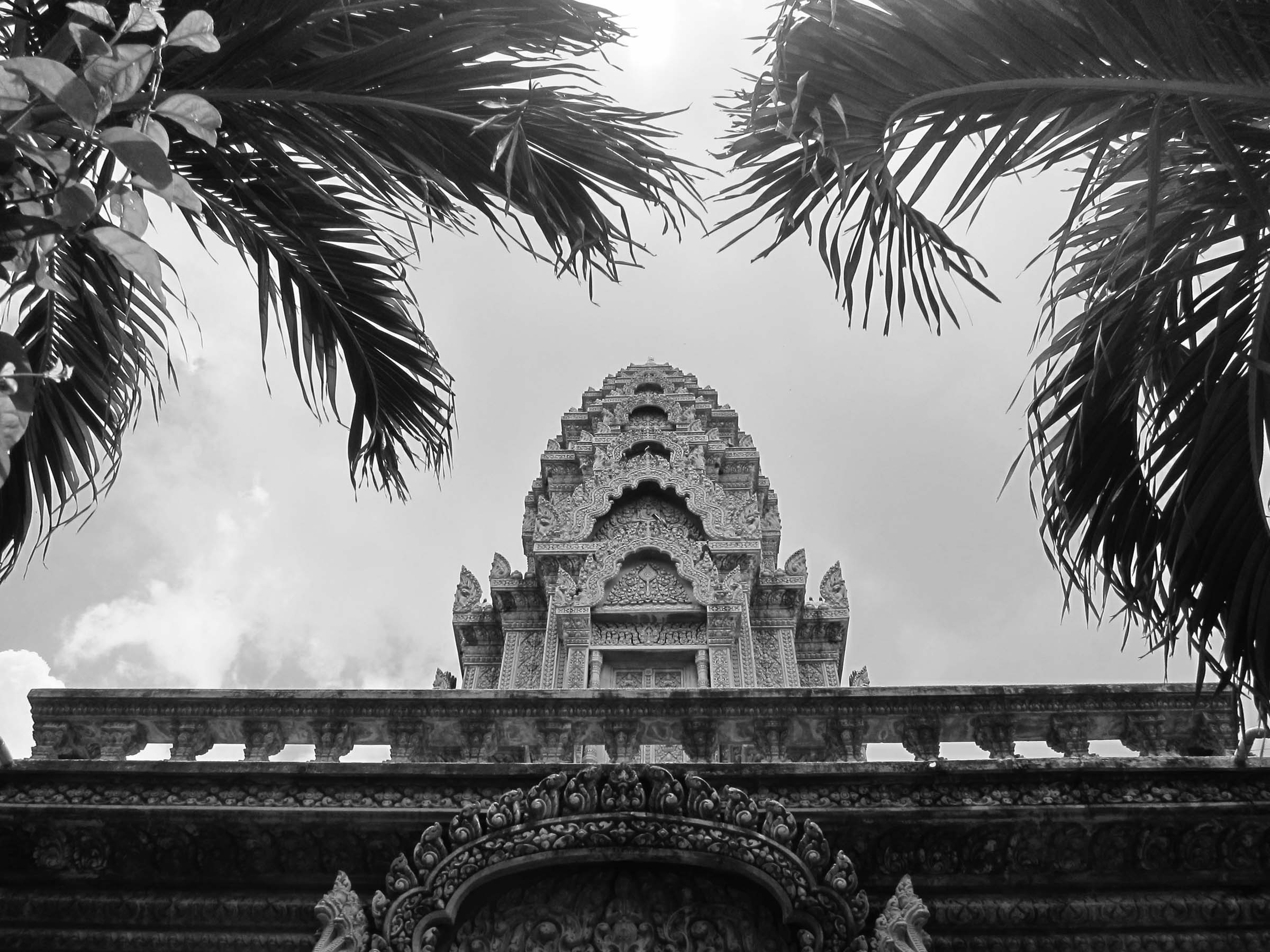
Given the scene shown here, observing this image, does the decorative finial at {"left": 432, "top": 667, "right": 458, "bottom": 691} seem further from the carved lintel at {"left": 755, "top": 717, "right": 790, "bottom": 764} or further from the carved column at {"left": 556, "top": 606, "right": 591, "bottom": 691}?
the carved lintel at {"left": 755, "top": 717, "right": 790, "bottom": 764}

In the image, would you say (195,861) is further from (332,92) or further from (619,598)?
(619,598)

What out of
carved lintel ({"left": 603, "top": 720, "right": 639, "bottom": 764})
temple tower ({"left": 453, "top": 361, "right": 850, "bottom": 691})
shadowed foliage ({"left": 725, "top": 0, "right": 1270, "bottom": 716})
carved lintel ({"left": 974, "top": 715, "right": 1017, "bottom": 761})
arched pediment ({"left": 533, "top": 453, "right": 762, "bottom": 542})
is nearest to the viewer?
shadowed foliage ({"left": 725, "top": 0, "right": 1270, "bottom": 716})

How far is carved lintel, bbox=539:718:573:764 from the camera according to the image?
17.1ft

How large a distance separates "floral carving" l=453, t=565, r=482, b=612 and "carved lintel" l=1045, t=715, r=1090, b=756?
39.8 ft

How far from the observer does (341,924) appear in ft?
12.0

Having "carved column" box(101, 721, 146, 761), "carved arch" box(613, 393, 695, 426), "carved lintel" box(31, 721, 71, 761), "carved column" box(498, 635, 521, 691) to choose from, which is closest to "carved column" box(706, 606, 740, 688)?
"carved column" box(498, 635, 521, 691)

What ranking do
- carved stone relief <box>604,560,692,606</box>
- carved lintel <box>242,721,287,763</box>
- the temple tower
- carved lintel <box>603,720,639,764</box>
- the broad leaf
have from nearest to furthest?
the broad leaf, carved lintel <box>603,720,639,764</box>, carved lintel <box>242,721,287,763</box>, the temple tower, carved stone relief <box>604,560,692,606</box>

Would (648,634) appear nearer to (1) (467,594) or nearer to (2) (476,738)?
(1) (467,594)

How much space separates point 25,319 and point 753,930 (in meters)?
3.27

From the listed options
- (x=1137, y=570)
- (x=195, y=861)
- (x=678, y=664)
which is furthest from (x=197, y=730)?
(x=678, y=664)

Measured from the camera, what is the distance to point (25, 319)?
399cm

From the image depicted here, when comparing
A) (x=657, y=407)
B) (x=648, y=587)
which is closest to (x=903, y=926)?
(x=648, y=587)

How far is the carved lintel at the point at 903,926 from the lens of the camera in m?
3.68

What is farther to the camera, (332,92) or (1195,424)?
(1195,424)
